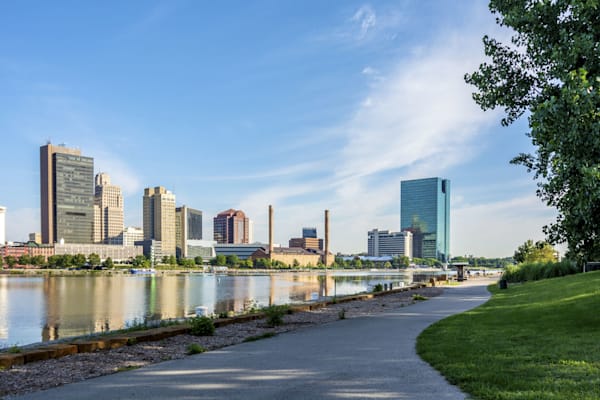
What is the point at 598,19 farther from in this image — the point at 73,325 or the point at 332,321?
the point at 73,325

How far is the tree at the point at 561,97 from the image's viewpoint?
915 cm

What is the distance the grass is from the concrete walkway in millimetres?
491

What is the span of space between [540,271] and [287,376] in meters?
48.6

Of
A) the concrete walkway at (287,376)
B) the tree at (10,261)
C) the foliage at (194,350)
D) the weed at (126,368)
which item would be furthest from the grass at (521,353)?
the tree at (10,261)

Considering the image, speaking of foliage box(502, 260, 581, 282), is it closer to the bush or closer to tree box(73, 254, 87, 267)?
the bush

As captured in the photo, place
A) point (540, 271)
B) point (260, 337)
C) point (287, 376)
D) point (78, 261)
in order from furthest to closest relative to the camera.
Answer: point (78, 261), point (540, 271), point (260, 337), point (287, 376)

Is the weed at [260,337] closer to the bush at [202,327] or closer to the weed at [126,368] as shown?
the bush at [202,327]

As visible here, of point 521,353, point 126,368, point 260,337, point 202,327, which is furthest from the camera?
point 202,327

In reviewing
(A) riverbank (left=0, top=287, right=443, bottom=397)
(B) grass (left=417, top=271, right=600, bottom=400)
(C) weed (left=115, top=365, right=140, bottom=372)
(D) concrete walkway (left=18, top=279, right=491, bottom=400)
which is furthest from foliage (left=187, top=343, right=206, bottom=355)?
(B) grass (left=417, top=271, right=600, bottom=400)

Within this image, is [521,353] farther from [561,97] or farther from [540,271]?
[540,271]

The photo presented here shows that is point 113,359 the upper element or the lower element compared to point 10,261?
upper

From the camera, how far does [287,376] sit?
29.5ft

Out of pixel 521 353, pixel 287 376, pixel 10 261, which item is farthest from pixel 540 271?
pixel 10 261

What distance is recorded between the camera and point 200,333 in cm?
1399
